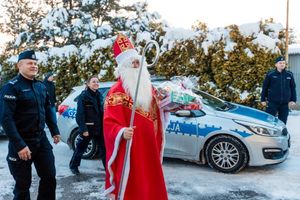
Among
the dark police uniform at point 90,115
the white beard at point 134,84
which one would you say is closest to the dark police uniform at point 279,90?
the dark police uniform at point 90,115

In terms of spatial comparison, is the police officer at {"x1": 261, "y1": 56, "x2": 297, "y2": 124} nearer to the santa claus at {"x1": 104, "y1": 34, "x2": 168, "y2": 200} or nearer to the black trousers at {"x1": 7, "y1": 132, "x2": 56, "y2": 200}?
the santa claus at {"x1": 104, "y1": 34, "x2": 168, "y2": 200}

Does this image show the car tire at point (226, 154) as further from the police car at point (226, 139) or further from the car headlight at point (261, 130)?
the car headlight at point (261, 130)

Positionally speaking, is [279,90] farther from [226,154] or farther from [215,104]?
[226,154]

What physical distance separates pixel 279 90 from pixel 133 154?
5.39 metres

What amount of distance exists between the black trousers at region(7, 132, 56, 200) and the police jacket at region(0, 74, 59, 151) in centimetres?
12

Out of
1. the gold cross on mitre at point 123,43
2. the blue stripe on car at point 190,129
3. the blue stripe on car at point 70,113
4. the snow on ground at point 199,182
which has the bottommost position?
the snow on ground at point 199,182

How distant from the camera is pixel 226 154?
6.20 meters

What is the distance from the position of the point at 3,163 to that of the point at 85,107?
6.94 feet

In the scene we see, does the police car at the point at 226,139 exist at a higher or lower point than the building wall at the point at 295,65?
lower

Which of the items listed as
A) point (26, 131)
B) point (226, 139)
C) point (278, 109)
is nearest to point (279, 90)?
point (278, 109)

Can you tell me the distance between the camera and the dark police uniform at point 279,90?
26.8 feet

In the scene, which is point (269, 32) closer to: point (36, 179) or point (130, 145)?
point (36, 179)

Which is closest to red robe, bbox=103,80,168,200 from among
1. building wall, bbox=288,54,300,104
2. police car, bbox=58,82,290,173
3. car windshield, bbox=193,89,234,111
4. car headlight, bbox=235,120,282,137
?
police car, bbox=58,82,290,173

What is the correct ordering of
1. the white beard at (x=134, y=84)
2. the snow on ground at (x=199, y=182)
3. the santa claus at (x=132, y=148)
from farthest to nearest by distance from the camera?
the snow on ground at (x=199, y=182)
the white beard at (x=134, y=84)
the santa claus at (x=132, y=148)
